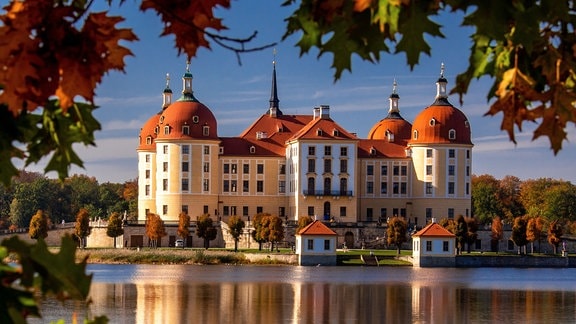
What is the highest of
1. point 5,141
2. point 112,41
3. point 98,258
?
point 112,41

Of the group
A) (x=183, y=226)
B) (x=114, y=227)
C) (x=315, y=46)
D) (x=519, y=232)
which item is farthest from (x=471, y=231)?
(x=315, y=46)

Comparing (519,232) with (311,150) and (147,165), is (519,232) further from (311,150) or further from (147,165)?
(147,165)

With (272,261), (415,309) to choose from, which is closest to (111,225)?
(272,261)

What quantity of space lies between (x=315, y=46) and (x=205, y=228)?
5979 centimetres

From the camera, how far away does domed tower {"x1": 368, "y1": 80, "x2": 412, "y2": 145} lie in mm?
72312

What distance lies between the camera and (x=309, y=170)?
67.1 meters

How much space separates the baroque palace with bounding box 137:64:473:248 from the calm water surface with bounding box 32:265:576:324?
562 inches

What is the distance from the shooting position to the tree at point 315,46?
2.13 meters

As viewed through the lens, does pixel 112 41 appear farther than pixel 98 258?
No

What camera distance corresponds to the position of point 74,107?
2498 mm

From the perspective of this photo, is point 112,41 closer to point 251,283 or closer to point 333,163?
point 251,283

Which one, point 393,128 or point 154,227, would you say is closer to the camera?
point 154,227

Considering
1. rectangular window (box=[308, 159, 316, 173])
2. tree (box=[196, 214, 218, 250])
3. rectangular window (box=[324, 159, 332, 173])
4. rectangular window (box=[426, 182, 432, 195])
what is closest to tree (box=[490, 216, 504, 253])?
rectangular window (box=[426, 182, 432, 195])

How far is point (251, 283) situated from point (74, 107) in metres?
40.5
